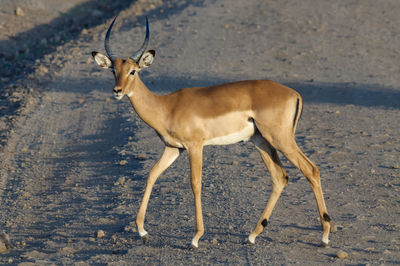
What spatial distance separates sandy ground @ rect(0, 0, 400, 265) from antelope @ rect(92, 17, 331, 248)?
0.60 metres

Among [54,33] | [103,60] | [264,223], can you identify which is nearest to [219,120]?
[264,223]

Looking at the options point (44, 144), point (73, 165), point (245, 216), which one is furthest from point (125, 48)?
point (245, 216)

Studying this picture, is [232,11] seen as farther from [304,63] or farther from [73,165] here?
[73,165]

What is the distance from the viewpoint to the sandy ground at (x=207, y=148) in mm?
8266

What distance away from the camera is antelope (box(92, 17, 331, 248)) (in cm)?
803

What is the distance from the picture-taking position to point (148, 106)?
329 inches

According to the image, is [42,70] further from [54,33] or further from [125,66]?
[125,66]

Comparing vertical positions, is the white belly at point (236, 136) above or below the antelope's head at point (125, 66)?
below

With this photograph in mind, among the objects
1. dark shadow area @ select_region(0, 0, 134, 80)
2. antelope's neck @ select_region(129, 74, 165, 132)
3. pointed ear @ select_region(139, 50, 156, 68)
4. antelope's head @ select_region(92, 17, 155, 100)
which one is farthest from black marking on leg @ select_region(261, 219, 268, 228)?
dark shadow area @ select_region(0, 0, 134, 80)

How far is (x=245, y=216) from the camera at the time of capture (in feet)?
29.6

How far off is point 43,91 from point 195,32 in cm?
648

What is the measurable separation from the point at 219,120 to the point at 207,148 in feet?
14.3

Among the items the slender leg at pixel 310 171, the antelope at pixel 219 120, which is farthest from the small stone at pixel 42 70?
the slender leg at pixel 310 171

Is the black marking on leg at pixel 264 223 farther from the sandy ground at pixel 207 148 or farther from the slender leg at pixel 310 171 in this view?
the slender leg at pixel 310 171
